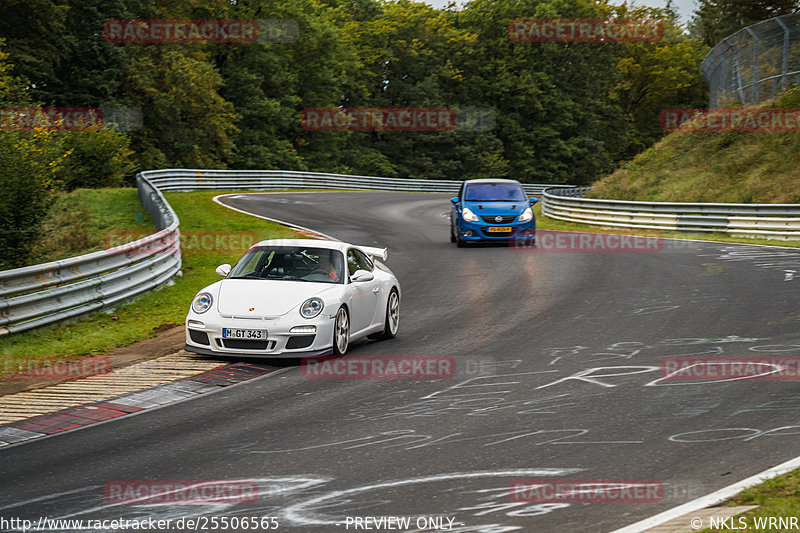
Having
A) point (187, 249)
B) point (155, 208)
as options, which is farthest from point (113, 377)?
point (155, 208)

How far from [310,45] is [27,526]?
66.1 meters

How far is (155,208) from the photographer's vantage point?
23344 millimetres

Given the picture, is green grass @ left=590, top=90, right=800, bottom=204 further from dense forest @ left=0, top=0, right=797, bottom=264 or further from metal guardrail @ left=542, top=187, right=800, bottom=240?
dense forest @ left=0, top=0, right=797, bottom=264

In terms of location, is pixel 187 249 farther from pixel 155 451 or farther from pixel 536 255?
pixel 155 451

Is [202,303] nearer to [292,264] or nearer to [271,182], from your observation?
[292,264]

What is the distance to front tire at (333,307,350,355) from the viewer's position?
1031cm

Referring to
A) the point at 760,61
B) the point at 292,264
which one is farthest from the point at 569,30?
the point at 292,264

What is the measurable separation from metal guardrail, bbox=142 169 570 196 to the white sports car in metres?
26.6

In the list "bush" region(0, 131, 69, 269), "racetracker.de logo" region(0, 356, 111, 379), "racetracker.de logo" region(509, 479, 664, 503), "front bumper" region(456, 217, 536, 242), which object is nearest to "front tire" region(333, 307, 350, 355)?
"racetracker.de logo" region(0, 356, 111, 379)

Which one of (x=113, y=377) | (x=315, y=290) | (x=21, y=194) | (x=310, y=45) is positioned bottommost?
(x=113, y=377)

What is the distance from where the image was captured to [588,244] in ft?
79.5

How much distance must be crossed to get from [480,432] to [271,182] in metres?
42.8

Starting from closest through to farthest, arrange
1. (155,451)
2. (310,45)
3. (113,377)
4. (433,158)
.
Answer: (155,451) → (113,377) → (310,45) → (433,158)

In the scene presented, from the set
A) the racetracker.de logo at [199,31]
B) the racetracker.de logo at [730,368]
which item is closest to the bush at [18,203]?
the racetracker.de logo at [730,368]
